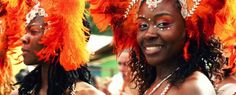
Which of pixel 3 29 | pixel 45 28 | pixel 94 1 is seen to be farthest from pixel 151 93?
pixel 3 29

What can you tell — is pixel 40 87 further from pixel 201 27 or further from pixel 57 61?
pixel 201 27

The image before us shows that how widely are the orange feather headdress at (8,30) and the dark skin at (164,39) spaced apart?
5.29 ft

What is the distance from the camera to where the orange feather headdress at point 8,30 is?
603 cm

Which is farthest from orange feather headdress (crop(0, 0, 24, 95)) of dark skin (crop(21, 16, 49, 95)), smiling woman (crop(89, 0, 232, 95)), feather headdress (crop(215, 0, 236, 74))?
feather headdress (crop(215, 0, 236, 74))

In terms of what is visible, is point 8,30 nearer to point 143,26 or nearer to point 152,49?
point 143,26

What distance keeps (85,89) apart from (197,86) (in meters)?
1.45

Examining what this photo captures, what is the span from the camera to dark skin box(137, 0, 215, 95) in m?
4.58

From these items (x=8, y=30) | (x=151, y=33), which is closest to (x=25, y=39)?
(x=8, y=30)

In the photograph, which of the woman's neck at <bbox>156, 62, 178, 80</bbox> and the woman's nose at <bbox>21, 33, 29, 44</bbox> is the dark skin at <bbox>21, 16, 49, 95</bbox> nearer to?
the woman's nose at <bbox>21, 33, 29, 44</bbox>

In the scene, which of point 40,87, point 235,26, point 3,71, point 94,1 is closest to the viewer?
point 235,26

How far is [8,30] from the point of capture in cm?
615

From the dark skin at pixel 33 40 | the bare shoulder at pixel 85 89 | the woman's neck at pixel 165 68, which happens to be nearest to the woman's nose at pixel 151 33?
the woman's neck at pixel 165 68

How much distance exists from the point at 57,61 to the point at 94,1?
0.73 metres

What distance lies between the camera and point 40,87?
5945 millimetres
